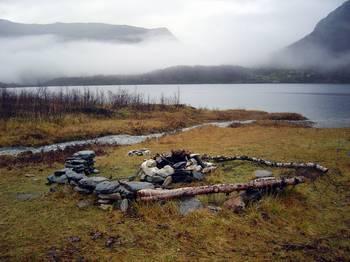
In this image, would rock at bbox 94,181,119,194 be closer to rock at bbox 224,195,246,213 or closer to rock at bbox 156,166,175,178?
rock at bbox 156,166,175,178

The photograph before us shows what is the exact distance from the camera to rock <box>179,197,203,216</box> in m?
12.4

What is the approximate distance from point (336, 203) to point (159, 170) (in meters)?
8.20

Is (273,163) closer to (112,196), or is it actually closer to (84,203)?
(112,196)

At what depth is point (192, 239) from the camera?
10508 millimetres

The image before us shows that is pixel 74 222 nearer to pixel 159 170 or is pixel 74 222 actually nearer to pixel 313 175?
pixel 159 170

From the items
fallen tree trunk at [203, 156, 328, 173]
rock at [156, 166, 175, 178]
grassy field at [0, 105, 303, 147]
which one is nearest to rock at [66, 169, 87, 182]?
rock at [156, 166, 175, 178]

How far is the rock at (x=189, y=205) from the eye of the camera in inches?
489

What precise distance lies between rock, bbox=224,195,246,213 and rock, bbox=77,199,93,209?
223 inches

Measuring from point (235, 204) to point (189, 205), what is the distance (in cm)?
182

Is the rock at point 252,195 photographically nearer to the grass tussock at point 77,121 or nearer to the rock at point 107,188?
the rock at point 107,188

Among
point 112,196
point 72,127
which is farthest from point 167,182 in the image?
point 72,127

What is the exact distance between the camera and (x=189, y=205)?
1283cm

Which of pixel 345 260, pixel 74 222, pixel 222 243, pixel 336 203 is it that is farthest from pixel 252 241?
pixel 74 222

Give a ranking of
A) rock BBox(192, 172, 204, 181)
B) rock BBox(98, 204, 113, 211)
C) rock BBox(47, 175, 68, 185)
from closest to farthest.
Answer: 1. rock BBox(98, 204, 113, 211)
2. rock BBox(47, 175, 68, 185)
3. rock BBox(192, 172, 204, 181)
